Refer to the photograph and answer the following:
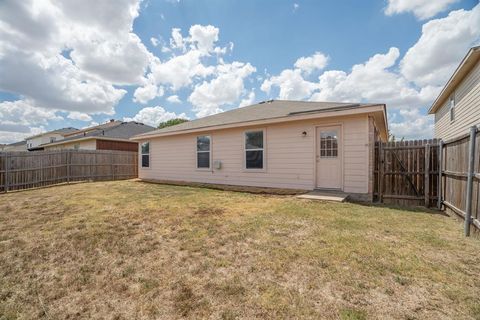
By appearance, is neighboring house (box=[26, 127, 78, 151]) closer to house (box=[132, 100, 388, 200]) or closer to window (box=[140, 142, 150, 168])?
window (box=[140, 142, 150, 168])

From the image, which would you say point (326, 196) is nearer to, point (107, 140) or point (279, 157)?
point (279, 157)

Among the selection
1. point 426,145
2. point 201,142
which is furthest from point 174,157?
point 426,145

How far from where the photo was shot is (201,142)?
10.4m

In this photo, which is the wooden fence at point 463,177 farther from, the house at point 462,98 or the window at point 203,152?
the window at point 203,152

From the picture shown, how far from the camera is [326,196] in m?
6.36

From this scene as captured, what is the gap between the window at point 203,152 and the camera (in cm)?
1014

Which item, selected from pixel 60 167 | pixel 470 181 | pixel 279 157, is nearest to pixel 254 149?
pixel 279 157

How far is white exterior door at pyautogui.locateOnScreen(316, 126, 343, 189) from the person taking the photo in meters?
6.97

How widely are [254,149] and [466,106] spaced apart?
300 inches

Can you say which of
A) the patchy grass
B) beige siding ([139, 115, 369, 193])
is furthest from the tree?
the patchy grass

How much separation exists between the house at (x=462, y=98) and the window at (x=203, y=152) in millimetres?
9266

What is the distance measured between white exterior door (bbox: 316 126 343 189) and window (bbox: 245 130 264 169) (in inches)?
83.6

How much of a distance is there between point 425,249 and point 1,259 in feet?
18.1

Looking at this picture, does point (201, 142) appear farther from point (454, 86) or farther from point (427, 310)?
point (454, 86)
